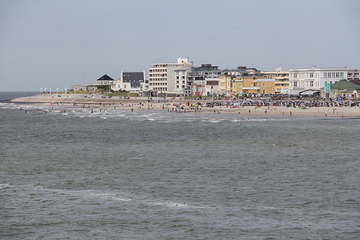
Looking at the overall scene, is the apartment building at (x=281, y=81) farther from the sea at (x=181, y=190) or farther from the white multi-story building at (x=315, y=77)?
the sea at (x=181, y=190)

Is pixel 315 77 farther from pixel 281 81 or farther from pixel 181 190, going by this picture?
pixel 181 190

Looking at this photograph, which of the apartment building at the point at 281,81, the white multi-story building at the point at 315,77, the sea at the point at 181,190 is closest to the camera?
the sea at the point at 181,190

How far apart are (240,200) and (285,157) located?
17.8 metres

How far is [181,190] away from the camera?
94.9 ft

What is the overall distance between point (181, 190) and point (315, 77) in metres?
127

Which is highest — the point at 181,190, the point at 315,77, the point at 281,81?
the point at 315,77

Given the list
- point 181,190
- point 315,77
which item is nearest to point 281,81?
point 315,77

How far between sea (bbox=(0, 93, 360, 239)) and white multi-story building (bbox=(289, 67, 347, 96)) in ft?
308

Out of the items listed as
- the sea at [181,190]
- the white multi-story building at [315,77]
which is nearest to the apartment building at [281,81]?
the white multi-story building at [315,77]

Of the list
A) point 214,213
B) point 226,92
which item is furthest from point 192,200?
point 226,92

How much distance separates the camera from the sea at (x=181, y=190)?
21.7 m

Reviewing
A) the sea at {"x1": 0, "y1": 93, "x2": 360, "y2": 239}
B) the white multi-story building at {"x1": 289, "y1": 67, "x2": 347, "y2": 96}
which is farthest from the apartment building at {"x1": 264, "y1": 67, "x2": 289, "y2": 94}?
the sea at {"x1": 0, "y1": 93, "x2": 360, "y2": 239}

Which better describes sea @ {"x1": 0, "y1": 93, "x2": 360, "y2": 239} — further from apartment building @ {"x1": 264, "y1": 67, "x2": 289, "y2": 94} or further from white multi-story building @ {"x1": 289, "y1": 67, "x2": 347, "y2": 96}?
apartment building @ {"x1": 264, "y1": 67, "x2": 289, "y2": 94}

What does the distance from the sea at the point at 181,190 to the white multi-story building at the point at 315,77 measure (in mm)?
93944
